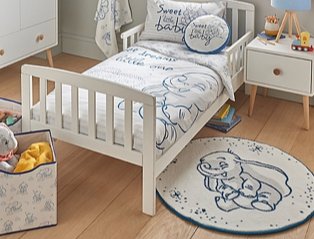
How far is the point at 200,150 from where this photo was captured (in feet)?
9.98

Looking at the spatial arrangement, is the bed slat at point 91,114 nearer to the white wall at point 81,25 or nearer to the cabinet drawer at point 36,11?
the cabinet drawer at point 36,11

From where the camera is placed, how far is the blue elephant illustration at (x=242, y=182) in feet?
8.53

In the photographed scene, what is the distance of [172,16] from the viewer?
11.7 feet

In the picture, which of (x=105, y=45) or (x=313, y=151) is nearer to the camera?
(x=313, y=151)

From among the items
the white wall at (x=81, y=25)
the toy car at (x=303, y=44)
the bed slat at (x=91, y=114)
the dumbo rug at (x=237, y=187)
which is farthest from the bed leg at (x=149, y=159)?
the white wall at (x=81, y=25)

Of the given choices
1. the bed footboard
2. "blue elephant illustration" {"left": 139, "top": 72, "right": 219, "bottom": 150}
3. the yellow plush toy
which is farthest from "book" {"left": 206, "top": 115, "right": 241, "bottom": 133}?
the yellow plush toy

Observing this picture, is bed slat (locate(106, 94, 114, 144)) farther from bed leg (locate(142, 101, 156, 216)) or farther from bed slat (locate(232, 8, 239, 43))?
bed slat (locate(232, 8, 239, 43))

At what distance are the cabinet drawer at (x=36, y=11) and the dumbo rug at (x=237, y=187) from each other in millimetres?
1426

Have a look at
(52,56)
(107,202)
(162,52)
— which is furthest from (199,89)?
(52,56)

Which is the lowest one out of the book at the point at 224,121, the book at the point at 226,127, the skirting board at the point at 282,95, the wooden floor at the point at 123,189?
the wooden floor at the point at 123,189

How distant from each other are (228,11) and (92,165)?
4.80ft

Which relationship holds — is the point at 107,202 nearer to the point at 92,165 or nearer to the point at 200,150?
the point at 92,165

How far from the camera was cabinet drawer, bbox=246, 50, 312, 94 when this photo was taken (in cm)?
323

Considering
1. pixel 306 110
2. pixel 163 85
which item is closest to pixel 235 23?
pixel 306 110
